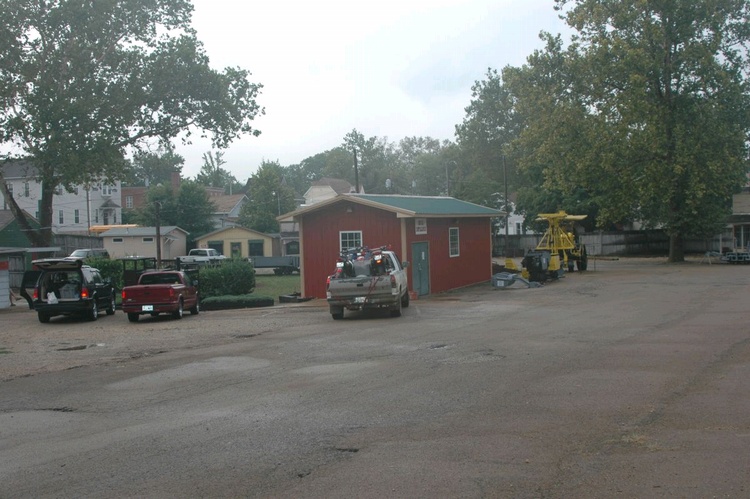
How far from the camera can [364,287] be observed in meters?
20.5

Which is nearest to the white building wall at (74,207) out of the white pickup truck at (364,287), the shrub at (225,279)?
the shrub at (225,279)

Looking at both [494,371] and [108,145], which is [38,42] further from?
[494,371]

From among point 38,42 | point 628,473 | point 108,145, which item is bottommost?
point 628,473

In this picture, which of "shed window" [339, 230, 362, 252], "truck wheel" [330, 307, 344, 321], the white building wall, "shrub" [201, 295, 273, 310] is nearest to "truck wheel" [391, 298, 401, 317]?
"truck wheel" [330, 307, 344, 321]

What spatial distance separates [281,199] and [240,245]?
14779mm

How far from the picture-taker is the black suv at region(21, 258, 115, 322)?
22.9m

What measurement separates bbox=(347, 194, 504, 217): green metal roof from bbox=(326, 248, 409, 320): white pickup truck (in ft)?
18.0

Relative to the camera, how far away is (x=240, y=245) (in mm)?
61031

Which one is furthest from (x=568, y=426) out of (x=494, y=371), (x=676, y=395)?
(x=494, y=371)

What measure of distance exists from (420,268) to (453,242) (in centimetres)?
376

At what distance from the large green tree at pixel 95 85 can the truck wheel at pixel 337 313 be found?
19.3 m

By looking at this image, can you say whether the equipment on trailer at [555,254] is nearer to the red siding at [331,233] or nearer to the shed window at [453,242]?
the shed window at [453,242]

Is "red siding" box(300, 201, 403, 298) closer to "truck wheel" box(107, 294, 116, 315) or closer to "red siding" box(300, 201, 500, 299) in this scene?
"red siding" box(300, 201, 500, 299)

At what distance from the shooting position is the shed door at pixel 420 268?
27.6 meters
